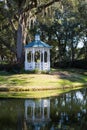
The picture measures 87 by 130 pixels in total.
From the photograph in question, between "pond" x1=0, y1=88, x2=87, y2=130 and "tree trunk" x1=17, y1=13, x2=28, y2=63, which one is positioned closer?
"pond" x1=0, y1=88, x2=87, y2=130

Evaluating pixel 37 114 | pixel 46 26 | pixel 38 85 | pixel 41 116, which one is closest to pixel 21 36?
pixel 38 85

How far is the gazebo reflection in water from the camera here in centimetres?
1259

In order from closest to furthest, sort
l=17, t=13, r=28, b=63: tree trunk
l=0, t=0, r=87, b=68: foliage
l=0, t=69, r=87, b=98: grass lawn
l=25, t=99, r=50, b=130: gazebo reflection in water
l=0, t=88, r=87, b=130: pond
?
1. l=0, t=88, r=87, b=130: pond
2. l=25, t=99, r=50, b=130: gazebo reflection in water
3. l=0, t=69, r=87, b=98: grass lawn
4. l=0, t=0, r=87, b=68: foliage
5. l=17, t=13, r=28, b=63: tree trunk

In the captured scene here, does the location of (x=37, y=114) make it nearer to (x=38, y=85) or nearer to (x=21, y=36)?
(x=38, y=85)

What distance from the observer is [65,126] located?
1168 centimetres

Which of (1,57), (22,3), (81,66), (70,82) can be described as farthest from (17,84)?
(1,57)

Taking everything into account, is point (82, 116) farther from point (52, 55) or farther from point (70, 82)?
point (52, 55)

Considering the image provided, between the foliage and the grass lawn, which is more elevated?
the foliage

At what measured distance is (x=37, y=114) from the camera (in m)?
14.8

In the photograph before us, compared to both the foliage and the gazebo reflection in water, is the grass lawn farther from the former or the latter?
the foliage

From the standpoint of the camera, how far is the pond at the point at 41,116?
11836mm

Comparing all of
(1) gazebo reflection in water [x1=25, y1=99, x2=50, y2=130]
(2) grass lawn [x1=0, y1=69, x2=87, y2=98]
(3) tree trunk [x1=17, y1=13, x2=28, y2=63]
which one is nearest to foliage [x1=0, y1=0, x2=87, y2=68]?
(3) tree trunk [x1=17, y1=13, x2=28, y2=63]

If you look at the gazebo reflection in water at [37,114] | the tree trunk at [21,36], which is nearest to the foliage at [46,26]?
the tree trunk at [21,36]

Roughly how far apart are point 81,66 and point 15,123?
4021 centimetres
